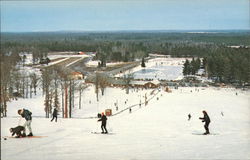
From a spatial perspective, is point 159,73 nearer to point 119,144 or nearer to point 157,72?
point 157,72

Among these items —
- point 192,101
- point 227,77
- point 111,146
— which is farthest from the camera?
point 227,77

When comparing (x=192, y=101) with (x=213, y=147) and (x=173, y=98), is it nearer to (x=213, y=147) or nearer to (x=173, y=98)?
Result: (x=173, y=98)

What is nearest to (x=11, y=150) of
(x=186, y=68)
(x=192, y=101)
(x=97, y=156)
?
(x=97, y=156)

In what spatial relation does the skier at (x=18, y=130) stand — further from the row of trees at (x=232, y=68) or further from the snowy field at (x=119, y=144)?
the row of trees at (x=232, y=68)

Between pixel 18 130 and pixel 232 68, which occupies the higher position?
pixel 18 130

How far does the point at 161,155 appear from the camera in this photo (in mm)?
7117

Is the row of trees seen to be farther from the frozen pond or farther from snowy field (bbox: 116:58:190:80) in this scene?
the frozen pond

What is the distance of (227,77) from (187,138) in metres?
37.4

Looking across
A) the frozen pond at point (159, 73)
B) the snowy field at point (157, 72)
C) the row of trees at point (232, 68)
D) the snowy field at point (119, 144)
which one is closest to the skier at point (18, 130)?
the snowy field at point (119, 144)

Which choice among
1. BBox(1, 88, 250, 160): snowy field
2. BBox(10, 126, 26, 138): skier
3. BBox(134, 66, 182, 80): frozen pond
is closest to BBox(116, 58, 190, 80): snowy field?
BBox(134, 66, 182, 80): frozen pond

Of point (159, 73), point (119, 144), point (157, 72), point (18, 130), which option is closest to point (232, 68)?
point (159, 73)

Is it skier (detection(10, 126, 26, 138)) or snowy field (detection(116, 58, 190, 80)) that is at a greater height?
skier (detection(10, 126, 26, 138))

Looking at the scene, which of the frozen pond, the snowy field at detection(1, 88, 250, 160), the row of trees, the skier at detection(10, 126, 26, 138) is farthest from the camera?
the frozen pond

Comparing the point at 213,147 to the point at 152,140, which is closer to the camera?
the point at 213,147
